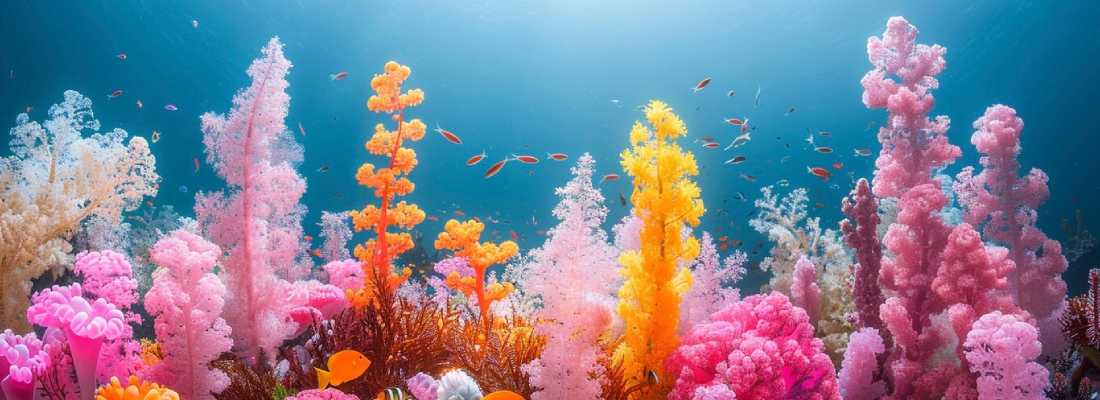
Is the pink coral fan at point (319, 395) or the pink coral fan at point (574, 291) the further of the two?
the pink coral fan at point (574, 291)

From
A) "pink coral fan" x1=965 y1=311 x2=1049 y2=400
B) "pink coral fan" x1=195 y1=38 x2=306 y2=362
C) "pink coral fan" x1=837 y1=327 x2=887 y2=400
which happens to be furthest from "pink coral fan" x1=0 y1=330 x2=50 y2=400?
"pink coral fan" x1=965 y1=311 x2=1049 y2=400

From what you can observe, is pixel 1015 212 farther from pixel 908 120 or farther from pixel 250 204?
pixel 250 204

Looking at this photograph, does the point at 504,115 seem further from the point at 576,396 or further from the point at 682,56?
the point at 576,396

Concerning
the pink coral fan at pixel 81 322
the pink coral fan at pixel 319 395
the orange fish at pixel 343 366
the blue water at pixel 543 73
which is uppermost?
the blue water at pixel 543 73

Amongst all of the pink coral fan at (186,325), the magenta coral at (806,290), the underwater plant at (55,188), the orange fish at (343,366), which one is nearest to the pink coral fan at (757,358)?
the orange fish at (343,366)

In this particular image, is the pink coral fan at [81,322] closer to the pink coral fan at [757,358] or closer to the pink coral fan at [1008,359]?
the pink coral fan at [757,358]

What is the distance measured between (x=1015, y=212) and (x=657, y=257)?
16.7 ft

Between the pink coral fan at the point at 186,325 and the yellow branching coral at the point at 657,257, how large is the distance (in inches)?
127

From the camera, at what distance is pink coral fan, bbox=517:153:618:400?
3.80m

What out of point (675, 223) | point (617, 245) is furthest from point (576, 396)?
point (617, 245)

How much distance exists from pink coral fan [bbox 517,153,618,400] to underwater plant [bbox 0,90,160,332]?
5277 mm

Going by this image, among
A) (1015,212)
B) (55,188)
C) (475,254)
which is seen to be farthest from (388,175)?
(1015,212)

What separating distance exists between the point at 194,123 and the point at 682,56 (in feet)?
→ 133

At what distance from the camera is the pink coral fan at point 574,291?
380cm
